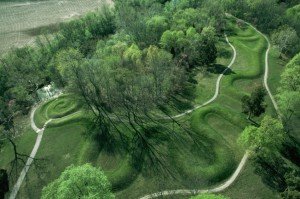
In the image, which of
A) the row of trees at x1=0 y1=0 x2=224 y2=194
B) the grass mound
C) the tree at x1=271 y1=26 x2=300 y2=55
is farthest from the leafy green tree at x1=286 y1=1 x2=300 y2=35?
the grass mound

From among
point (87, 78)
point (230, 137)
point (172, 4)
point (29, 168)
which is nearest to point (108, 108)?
point (87, 78)

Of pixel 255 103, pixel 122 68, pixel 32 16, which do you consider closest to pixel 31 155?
pixel 122 68

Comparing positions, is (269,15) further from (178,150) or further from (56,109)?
(56,109)

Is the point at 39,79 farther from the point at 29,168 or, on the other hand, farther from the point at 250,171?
the point at 250,171

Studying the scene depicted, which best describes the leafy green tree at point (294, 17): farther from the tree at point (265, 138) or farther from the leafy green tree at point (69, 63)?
the leafy green tree at point (69, 63)

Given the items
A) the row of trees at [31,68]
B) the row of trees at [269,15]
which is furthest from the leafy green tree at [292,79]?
the row of trees at [31,68]

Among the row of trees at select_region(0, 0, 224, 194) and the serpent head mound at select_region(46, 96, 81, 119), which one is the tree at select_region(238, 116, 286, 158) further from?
the serpent head mound at select_region(46, 96, 81, 119)
